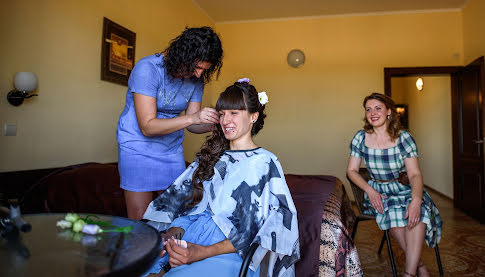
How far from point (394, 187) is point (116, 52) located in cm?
271

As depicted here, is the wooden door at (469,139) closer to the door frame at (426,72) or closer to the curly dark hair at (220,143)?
the door frame at (426,72)

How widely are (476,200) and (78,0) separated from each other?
193 inches

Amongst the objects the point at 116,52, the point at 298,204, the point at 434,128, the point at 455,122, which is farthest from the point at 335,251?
the point at 434,128

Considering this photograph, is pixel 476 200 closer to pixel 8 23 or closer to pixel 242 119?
pixel 242 119

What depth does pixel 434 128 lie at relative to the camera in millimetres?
6488

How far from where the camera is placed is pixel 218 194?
1.51 meters

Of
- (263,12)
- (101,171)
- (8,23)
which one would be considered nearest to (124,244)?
(101,171)

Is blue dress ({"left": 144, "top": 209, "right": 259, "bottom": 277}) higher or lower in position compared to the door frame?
lower

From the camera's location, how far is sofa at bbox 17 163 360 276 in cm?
169

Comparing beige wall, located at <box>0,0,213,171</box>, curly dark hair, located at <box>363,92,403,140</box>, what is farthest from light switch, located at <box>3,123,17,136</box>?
curly dark hair, located at <box>363,92,403,140</box>

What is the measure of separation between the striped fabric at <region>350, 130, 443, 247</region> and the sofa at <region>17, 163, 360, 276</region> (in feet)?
0.91

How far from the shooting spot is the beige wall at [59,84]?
7.69 ft

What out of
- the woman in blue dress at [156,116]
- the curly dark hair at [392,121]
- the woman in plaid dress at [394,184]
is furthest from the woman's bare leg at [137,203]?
the curly dark hair at [392,121]

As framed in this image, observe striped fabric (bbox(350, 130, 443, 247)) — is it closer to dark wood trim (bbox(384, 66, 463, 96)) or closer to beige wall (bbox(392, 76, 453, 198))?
dark wood trim (bbox(384, 66, 463, 96))
